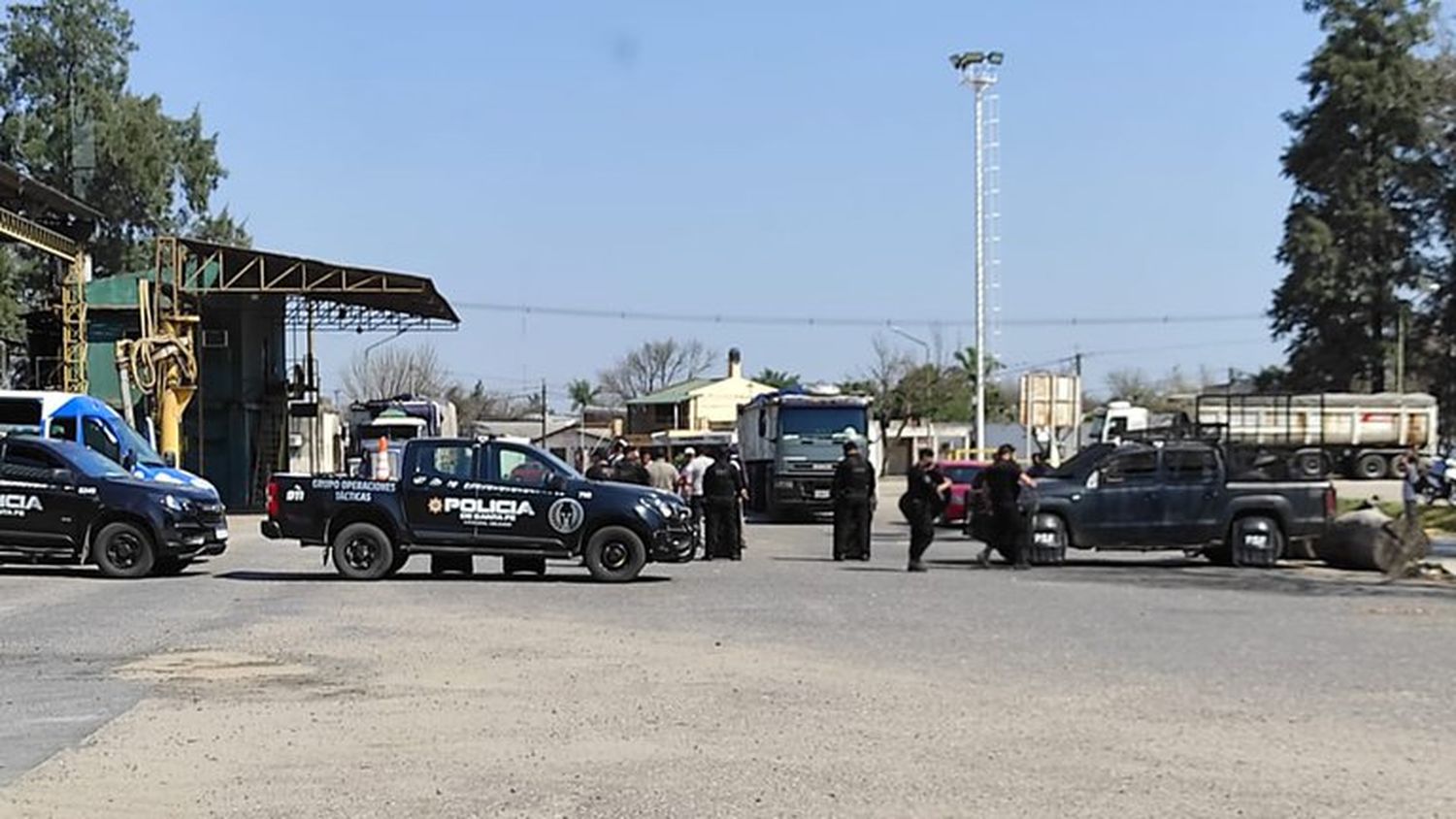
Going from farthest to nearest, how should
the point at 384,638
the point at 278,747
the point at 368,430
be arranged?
1. the point at 368,430
2. the point at 384,638
3. the point at 278,747

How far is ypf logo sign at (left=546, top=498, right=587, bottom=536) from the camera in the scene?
21.4 meters

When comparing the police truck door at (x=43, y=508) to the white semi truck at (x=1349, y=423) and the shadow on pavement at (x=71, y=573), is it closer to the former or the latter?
the shadow on pavement at (x=71, y=573)

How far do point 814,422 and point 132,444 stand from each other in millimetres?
17667

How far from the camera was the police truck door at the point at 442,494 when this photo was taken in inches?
842

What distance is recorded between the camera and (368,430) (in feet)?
165

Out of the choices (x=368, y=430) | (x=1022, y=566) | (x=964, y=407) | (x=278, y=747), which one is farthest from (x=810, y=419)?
(x=964, y=407)

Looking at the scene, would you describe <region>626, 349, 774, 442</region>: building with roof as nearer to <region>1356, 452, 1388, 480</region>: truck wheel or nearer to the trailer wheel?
<region>1356, 452, 1388, 480</region>: truck wheel

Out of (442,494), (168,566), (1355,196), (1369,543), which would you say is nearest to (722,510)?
(442,494)

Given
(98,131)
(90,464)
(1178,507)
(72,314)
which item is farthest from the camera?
(98,131)

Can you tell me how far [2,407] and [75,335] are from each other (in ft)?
58.4

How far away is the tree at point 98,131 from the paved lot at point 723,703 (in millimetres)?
48534

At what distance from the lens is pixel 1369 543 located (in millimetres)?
24547

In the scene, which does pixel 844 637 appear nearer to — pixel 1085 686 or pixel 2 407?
pixel 1085 686

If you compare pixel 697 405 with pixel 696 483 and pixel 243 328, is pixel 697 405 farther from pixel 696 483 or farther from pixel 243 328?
pixel 696 483
